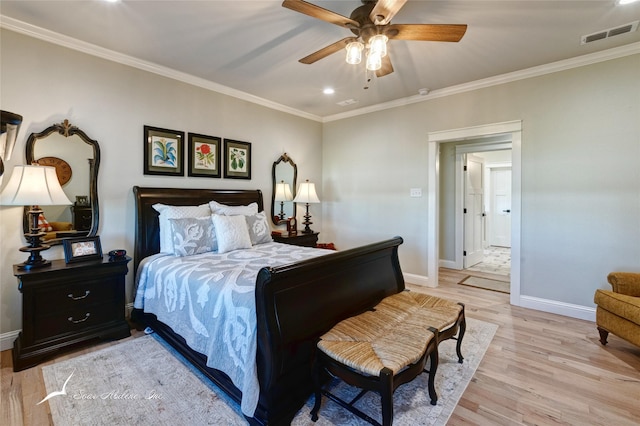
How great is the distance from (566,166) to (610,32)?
1260 mm

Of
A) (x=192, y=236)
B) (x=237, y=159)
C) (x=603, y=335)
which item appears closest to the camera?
(x=603, y=335)

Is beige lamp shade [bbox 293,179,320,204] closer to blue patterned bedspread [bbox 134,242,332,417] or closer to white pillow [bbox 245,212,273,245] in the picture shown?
white pillow [bbox 245,212,273,245]

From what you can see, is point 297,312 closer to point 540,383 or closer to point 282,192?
point 540,383

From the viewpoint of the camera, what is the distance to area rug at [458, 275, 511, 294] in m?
4.23

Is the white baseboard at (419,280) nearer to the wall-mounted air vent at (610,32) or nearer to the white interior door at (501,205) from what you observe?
the wall-mounted air vent at (610,32)

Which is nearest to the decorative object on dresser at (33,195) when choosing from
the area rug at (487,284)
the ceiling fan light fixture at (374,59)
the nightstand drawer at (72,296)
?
the nightstand drawer at (72,296)

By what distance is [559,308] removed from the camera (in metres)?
3.29

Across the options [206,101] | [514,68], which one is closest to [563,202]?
[514,68]

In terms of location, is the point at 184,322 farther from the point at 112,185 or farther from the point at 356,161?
the point at 356,161

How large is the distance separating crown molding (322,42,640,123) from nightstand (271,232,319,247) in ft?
7.49

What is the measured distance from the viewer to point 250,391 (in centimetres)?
159

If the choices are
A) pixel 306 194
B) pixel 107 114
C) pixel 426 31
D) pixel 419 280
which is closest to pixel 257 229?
pixel 306 194

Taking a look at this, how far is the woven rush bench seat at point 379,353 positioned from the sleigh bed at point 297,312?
12cm

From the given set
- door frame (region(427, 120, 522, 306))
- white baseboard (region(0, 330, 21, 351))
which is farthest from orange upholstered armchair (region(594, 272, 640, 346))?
white baseboard (region(0, 330, 21, 351))
